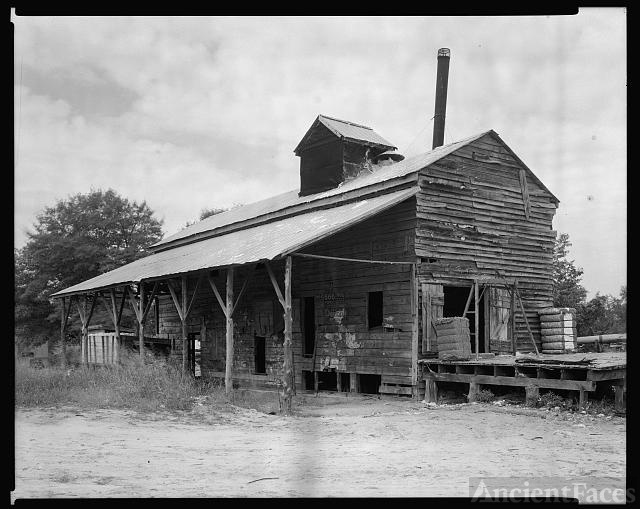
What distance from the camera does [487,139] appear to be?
1870 centimetres

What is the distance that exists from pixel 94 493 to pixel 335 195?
14493 mm

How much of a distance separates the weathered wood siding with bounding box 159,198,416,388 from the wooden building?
39 millimetres

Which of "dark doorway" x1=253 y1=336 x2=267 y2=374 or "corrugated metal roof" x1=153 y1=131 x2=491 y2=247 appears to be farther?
"dark doorway" x1=253 y1=336 x2=267 y2=374

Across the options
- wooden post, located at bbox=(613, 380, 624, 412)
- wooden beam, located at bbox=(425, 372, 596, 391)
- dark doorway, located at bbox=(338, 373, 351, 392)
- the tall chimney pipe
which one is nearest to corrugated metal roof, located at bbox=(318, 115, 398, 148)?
the tall chimney pipe

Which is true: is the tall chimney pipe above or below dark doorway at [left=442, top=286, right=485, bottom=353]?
above

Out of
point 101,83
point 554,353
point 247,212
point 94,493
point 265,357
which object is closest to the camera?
point 94,493

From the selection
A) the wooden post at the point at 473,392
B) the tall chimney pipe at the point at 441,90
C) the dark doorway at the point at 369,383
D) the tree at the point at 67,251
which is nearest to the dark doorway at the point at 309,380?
the dark doorway at the point at 369,383

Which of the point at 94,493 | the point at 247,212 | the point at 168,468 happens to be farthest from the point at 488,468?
the point at 247,212

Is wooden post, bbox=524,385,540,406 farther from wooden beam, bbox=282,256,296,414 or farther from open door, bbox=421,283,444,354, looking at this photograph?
wooden beam, bbox=282,256,296,414

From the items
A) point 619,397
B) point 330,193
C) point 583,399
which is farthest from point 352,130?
point 619,397

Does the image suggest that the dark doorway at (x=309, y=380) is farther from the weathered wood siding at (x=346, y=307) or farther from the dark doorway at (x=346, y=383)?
the dark doorway at (x=346, y=383)

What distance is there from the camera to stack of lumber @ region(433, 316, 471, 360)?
16.0m

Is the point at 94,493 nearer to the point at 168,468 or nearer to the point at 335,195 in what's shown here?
the point at 168,468

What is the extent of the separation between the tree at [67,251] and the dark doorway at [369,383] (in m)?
28.0
